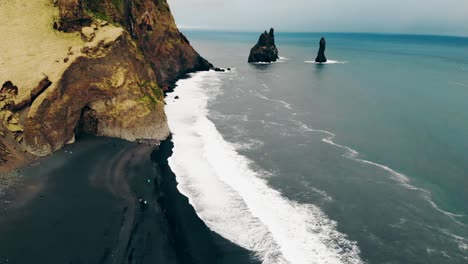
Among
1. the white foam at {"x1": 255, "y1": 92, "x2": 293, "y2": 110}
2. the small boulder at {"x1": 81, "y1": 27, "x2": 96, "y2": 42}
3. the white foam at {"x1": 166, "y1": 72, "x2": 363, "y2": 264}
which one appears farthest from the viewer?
the white foam at {"x1": 255, "y1": 92, "x2": 293, "y2": 110}

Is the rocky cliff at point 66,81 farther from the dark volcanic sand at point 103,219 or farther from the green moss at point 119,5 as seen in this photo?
the dark volcanic sand at point 103,219

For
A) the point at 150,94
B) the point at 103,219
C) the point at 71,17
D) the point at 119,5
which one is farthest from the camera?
the point at 119,5

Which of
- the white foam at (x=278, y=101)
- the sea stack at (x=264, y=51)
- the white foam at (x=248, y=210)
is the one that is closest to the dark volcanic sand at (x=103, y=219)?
the white foam at (x=248, y=210)

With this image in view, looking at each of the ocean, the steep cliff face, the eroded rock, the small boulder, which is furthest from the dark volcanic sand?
the steep cliff face

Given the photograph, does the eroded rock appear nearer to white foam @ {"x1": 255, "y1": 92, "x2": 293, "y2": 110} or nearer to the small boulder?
the small boulder

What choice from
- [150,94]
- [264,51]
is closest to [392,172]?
[150,94]

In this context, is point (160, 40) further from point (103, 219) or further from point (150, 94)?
point (103, 219)
